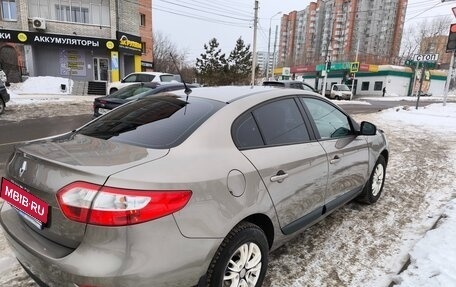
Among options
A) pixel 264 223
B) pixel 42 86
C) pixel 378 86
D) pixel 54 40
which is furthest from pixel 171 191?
pixel 378 86

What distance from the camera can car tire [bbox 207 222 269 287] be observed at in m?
2.19

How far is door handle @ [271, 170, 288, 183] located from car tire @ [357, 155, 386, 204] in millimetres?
2137

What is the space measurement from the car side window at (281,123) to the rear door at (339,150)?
221 mm

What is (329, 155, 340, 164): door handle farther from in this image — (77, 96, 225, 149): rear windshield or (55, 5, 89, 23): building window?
(55, 5, 89, 23): building window

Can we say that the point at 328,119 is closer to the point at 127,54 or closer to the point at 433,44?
the point at 127,54

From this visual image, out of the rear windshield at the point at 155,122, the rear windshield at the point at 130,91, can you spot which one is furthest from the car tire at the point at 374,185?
the rear windshield at the point at 130,91

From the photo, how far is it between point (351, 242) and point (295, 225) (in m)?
1.08

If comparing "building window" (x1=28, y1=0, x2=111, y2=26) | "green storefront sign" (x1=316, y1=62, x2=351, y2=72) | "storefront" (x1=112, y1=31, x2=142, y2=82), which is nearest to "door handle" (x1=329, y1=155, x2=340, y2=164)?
"storefront" (x1=112, y1=31, x2=142, y2=82)

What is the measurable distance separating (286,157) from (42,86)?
85.7 feet

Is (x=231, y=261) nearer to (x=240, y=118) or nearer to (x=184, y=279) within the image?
(x=184, y=279)

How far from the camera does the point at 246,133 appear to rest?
260 cm

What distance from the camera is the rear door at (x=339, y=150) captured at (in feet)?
11.1

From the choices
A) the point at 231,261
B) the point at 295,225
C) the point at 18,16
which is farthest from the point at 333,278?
the point at 18,16

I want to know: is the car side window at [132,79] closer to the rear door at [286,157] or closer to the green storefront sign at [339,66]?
the rear door at [286,157]
